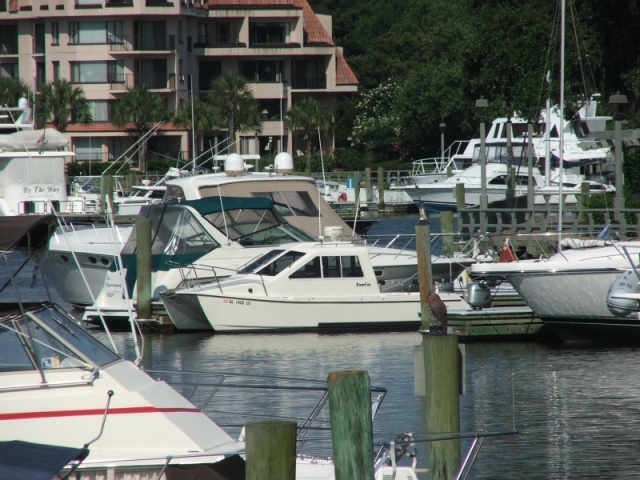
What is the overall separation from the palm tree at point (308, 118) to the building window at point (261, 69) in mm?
4627

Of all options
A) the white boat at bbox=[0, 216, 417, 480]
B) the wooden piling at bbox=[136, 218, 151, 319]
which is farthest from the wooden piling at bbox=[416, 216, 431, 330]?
the white boat at bbox=[0, 216, 417, 480]

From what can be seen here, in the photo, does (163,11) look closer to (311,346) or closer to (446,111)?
(446,111)

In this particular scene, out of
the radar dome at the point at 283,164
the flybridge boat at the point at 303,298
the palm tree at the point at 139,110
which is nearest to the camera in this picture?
the flybridge boat at the point at 303,298

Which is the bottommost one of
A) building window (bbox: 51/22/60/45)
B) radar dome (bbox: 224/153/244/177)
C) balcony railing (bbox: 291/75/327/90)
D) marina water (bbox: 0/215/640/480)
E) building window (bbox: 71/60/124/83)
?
marina water (bbox: 0/215/640/480)

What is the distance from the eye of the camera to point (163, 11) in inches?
2621

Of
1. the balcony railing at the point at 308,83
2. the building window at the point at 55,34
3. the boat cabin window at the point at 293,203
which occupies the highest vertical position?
the building window at the point at 55,34

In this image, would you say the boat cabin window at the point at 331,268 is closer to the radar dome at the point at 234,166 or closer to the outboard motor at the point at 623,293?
the outboard motor at the point at 623,293

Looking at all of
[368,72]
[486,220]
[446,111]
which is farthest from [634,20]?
[368,72]

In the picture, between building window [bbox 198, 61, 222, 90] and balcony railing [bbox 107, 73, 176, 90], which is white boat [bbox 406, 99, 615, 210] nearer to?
balcony railing [bbox 107, 73, 176, 90]

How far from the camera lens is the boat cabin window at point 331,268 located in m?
21.6

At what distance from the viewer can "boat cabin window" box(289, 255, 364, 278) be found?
21.6 m

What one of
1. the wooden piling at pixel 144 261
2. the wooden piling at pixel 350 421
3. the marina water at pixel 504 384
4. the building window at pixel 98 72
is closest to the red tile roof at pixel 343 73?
the building window at pixel 98 72

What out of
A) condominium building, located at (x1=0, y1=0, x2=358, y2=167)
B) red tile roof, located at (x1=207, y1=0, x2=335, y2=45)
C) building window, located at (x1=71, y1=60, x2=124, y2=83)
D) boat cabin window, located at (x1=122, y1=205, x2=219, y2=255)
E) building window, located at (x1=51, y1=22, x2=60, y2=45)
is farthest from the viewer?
red tile roof, located at (x1=207, y1=0, x2=335, y2=45)

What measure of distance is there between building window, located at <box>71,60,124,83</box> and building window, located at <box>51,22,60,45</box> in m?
1.64
